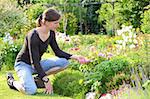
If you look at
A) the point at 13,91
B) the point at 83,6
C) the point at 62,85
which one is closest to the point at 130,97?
the point at 62,85

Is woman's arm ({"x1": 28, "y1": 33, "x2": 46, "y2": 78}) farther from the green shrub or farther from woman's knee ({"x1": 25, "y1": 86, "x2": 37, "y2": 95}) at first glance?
the green shrub

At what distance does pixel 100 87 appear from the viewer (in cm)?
579

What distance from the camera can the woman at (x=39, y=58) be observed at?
6.04 m

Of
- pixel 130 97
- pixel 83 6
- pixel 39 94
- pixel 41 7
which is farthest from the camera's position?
pixel 83 6

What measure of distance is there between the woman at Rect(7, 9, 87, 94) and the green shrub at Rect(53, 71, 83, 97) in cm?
14

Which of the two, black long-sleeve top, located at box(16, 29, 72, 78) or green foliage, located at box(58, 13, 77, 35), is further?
green foliage, located at box(58, 13, 77, 35)

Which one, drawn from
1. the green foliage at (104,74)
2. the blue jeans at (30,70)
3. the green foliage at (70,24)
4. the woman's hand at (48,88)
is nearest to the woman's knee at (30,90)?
the blue jeans at (30,70)

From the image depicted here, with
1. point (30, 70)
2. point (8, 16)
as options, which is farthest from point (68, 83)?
point (8, 16)

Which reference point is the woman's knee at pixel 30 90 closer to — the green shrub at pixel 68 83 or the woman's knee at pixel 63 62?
the green shrub at pixel 68 83

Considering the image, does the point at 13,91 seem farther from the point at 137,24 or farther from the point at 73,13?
the point at 73,13

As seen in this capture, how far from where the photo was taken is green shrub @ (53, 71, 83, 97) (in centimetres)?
599

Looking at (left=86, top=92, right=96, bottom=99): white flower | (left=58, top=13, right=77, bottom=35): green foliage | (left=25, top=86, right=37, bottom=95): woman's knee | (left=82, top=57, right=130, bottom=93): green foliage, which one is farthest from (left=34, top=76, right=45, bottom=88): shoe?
(left=58, top=13, right=77, bottom=35): green foliage

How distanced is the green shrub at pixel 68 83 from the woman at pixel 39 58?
0.45ft

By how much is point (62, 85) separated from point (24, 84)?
51cm
